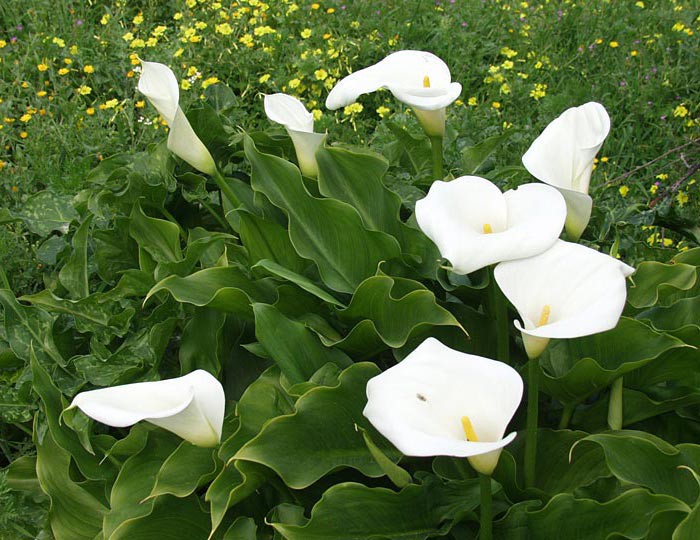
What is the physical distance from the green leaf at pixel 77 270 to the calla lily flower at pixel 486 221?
34.6 inches

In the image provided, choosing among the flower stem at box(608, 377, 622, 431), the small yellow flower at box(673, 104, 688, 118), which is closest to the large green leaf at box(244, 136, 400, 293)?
the flower stem at box(608, 377, 622, 431)

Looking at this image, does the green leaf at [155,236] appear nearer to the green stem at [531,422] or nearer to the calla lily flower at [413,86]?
the calla lily flower at [413,86]

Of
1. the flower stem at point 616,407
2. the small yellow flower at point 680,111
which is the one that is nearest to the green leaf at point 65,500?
the flower stem at point 616,407

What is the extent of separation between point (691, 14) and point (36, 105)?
306cm

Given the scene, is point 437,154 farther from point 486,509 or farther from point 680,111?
point 680,111

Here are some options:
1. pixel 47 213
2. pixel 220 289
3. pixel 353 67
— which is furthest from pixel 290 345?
pixel 353 67

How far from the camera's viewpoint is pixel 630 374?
1484 mm

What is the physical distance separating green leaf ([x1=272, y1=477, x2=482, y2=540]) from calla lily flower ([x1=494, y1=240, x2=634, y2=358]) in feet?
0.93

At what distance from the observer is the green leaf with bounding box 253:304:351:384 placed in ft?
4.79

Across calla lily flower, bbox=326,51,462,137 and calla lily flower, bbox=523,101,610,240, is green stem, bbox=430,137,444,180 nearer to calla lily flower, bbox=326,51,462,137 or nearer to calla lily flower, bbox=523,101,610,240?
calla lily flower, bbox=326,51,462,137

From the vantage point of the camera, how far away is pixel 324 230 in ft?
5.41

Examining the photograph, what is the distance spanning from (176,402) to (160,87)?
2.13ft

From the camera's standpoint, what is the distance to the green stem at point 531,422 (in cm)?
128

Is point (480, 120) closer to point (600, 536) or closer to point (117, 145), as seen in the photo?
point (117, 145)
